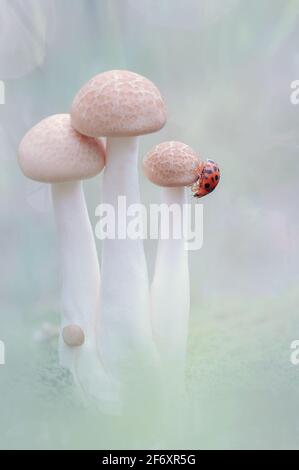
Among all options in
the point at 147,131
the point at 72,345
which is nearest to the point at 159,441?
the point at 72,345

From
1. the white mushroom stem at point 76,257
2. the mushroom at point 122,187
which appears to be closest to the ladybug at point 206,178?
the mushroom at point 122,187

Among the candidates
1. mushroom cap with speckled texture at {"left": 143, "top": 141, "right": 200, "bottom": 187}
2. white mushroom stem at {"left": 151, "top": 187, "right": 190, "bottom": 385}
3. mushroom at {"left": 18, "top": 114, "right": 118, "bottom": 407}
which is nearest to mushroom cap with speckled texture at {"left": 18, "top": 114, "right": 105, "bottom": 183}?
mushroom at {"left": 18, "top": 114, "right": 118, "bottom": 407}

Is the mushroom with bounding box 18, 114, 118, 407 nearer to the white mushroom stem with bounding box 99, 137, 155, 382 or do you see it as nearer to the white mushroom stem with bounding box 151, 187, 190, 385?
the white mushroom stem with bounding box 99, 137, 155, 382

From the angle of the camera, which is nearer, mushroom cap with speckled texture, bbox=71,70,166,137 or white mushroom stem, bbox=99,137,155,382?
mushroom cap with speckled texture, bbox=71,70,166,137

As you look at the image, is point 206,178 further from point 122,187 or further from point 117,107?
point 117,107

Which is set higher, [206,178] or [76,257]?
[206,178]

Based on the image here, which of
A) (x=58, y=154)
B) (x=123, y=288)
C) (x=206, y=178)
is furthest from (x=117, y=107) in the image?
(x=123, y=288)

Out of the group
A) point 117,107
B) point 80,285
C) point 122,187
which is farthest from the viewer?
point 80,285

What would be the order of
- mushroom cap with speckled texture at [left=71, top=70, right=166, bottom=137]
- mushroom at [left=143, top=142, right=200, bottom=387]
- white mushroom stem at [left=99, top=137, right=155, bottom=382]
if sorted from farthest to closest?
1. mushroom at [left=143, top=142, right=200, bottom=387]
2. white mushroom stem at [left=99, top=137, right=155, bottom=382]
3. mushroom cap with speckled texture at [left=71, top=70, right=166, bottom=137]
